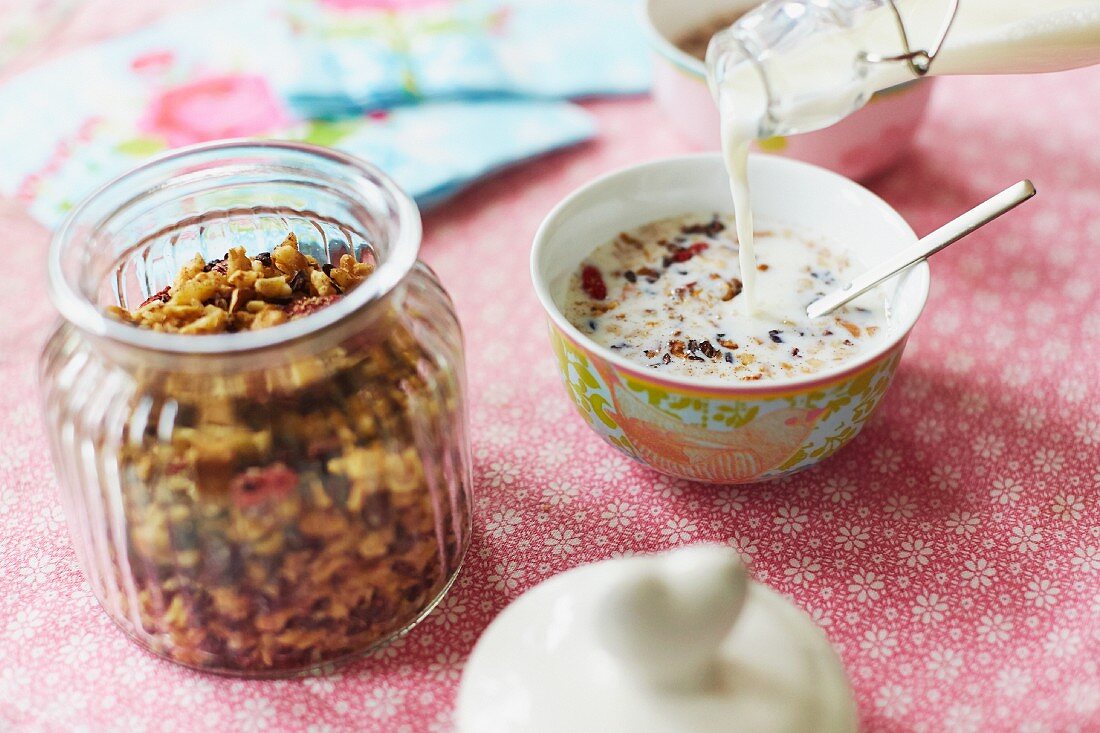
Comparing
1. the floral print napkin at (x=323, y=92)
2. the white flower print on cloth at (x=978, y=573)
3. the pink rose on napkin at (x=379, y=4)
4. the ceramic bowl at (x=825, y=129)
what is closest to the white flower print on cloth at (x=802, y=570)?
the white flower print on cloth at (x=978, y=573)

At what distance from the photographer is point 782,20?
998 mm

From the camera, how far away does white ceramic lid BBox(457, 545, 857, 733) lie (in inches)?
27.0

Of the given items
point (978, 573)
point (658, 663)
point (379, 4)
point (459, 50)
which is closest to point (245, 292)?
point (658, 663)

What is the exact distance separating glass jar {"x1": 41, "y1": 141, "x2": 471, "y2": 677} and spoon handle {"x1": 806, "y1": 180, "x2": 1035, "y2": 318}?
0.37m

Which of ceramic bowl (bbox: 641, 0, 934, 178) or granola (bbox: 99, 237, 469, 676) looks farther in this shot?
ceramic bowl (bbox: 641, 0, 934, 178)

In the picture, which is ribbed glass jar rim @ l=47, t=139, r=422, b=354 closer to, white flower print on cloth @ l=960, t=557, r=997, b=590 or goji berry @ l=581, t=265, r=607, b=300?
goji berry @ l=581, t=265, r=607, b=300

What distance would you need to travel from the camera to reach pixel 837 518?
998 millimetres

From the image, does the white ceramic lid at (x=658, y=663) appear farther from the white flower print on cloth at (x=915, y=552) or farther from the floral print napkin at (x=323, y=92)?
the floral print napkin at (x=323, y=92)

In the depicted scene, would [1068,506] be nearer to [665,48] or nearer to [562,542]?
[562,542]

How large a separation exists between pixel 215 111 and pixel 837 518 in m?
1.04

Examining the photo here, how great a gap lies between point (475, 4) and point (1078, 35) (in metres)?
0.96

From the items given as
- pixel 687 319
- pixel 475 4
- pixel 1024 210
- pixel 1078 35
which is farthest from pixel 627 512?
pixel 475 4

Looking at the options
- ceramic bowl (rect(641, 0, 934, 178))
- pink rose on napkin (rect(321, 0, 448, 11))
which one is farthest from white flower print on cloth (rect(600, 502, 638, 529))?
pink rose on napkin (rect(321, 0, 448, 11))

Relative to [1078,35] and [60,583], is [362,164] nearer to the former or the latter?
[60,583]
